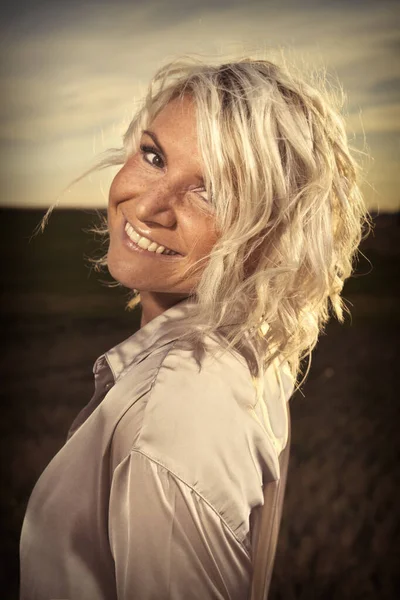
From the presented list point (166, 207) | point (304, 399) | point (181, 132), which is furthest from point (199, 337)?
point (304, 399)

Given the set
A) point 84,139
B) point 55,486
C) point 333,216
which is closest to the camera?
point 55,486

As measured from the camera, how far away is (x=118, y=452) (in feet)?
3.18

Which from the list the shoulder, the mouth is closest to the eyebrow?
the mouth

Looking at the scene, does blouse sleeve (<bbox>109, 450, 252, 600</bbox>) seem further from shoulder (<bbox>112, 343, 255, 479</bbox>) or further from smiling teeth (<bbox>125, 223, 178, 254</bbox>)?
smiling teeth (<bbox>125, 223, 178, 254</bbox>)

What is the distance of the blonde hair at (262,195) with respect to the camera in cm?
106

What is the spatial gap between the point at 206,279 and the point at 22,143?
1.58ft

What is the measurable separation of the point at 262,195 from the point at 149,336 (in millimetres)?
278

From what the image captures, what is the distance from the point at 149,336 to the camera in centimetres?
113

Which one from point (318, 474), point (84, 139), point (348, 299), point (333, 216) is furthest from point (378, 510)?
point (84, 139)

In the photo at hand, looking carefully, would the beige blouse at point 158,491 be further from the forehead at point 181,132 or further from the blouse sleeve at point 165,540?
the forehead at point 181,132

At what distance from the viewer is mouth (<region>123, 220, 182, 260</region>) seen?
1.13m

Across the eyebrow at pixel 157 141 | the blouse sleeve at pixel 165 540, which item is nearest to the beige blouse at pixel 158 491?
the blouse sleeve at pixel 165 540

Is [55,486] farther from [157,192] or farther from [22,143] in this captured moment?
[22,143]

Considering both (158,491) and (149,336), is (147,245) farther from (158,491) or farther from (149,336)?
(158,491)
